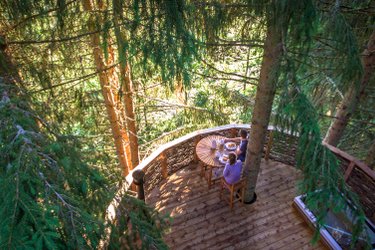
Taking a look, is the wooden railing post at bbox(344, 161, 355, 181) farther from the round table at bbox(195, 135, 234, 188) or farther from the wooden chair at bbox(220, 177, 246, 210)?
the round table at bbox(195, 135, 234, 188)

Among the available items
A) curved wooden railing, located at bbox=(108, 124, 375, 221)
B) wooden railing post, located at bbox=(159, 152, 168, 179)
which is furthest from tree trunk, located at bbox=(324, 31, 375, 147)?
wooden railing post, located at bbox=(159, 152, 168, 179)

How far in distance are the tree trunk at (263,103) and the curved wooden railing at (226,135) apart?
1.06 ft

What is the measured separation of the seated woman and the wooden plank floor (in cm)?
75

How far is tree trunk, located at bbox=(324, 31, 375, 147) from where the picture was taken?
464cm

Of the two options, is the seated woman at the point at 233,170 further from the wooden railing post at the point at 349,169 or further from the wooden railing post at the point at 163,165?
the wooden railing post at the point at 349,169

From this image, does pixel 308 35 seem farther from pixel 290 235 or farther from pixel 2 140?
pixel 290 235

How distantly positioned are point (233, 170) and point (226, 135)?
1.68m

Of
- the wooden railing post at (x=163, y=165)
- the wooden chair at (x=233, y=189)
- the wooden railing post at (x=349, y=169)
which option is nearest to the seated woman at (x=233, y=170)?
the wooden chair at (x=233, y=189)

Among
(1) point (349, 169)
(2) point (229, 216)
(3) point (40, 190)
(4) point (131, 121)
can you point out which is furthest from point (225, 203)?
(3) point (40, 190)

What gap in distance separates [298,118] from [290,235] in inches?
130

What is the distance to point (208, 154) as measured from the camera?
5797 millimetres

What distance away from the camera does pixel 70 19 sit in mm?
3912

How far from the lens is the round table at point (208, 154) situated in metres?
5.58

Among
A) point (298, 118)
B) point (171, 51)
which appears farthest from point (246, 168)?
point (171, 51)
